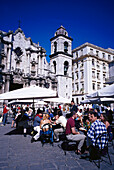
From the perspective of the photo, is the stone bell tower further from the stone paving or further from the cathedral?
the stone paving

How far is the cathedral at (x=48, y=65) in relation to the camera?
2673cm

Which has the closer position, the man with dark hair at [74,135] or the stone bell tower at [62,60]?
the man with dark hair at [74,135]

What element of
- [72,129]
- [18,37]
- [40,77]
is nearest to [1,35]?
[18,37]

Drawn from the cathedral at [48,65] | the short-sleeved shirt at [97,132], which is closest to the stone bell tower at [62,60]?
the cathedral at [48,65]

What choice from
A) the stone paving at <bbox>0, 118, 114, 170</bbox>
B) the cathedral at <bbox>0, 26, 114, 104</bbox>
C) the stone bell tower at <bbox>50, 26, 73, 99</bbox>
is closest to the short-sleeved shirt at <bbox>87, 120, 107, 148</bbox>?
the stone paving at <bbox>0, 118, 114, 170</bbox>

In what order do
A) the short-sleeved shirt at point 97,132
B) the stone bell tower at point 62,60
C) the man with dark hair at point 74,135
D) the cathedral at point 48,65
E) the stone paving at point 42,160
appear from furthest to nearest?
the stone bell tower at point 62,60, the cathedral at point 48,65, the man with dark hair at point 74,135, the short-sleeved shirt at point 97,132, the stone paving at point 42,160

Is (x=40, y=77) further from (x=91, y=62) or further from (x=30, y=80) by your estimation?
(x=91, y=62)

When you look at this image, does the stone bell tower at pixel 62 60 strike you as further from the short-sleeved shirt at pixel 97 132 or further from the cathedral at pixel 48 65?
the short-sleeved shirt at pixel 97 132

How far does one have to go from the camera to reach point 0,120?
13.2 meters

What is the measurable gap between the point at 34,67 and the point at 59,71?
5644 mm

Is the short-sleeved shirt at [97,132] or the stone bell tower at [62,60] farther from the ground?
the stone bell tower at [62,60]

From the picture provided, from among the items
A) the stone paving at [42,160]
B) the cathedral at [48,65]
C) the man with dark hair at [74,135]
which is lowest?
the stone paving at [42,160]

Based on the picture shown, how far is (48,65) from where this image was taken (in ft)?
106

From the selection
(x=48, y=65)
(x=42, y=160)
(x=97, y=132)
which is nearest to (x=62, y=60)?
(x=48, y=65)
